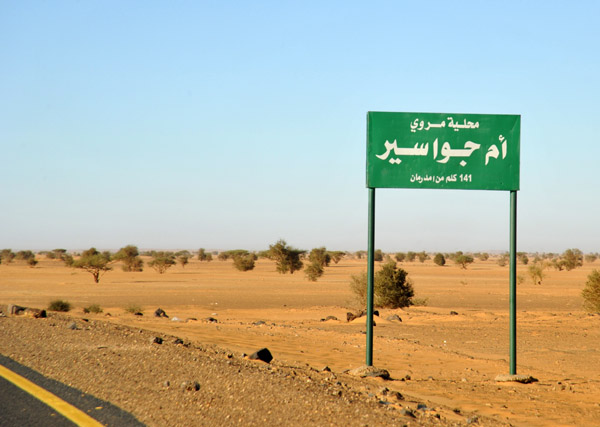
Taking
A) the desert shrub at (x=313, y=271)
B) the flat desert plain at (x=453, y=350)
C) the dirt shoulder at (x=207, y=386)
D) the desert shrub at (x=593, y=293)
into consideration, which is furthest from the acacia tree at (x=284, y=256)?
the dirt shoulder at (x=207, y=386)

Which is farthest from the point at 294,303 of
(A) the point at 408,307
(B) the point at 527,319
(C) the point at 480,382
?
(C) the point at 480,382

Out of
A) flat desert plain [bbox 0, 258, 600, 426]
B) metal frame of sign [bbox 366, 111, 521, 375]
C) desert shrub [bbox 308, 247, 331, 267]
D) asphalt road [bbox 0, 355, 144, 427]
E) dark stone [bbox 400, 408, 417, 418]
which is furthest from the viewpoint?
desert shrub [bbox 308, 247, 331, 267]

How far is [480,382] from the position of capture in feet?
39.1

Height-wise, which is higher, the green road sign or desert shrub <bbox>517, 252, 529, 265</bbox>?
the green road sign

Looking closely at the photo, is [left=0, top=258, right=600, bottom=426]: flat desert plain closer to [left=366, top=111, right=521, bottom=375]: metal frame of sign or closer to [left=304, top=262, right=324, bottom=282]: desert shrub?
[left=366, top=111, right=521, bottom=375]: metal frame of sign

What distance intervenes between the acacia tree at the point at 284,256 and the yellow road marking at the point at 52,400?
6847 cm

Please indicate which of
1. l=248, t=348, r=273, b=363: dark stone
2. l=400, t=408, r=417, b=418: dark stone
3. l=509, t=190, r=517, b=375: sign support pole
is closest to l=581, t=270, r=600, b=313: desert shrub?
l=509, t=190, r=517, b=375: sign support pole

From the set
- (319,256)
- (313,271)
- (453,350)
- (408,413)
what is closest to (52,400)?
(408,413)

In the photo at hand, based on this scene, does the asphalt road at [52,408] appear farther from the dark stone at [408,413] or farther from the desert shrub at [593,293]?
the desert shrub at [593,293]

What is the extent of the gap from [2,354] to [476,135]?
948 cm

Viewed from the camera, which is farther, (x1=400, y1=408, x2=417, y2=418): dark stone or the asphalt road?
(x1=400, y1=408, x2=417, y2=418): dark stone

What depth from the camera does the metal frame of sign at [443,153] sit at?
12.2 m

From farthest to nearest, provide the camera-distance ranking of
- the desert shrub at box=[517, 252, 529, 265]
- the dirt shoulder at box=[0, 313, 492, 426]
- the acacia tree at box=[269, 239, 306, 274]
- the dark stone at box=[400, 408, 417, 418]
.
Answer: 1. the desert shrub at box=[517, 252, 529, 265]
2. the acacia tree at box=[269, 239, 306, 274]
3. the dark stone at box=[400, 408, 417, 418]
4. the dirt shoulder at box=[0, 313, 492, 426]

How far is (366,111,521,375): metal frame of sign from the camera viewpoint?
1224cm
